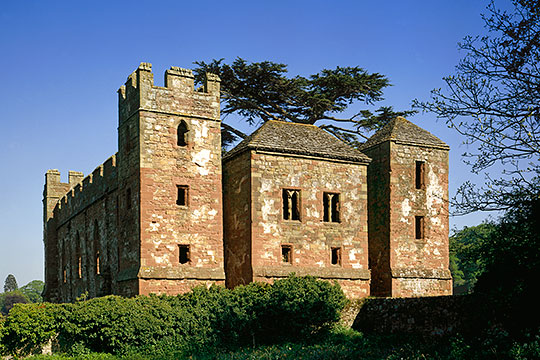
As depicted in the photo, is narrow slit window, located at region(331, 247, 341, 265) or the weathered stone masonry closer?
the weathered stone masonry

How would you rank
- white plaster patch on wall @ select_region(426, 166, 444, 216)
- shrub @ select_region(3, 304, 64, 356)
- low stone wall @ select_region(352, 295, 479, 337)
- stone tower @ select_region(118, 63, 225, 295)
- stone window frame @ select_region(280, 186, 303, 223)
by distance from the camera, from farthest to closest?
white plaster patch on wall @ select_region(426, 166, 444, 216) < stone window frame @ select_region(280, 186, 303, 223) < stone tower @ select_region(118, 63, 225, 295) < shrub @ select_region(3, 304, 64, 356) < low stone wall @ select_region(352, 295, 479, 337)

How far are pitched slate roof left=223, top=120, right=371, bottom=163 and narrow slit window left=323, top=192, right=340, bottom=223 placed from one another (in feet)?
5.52

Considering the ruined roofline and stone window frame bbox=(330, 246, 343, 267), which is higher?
the ruined roofline

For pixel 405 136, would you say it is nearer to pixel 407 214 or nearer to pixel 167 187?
pixel 407 214

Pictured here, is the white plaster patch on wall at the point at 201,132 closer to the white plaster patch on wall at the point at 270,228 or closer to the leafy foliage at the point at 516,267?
the white plaster patch on wall at the point at 270,228

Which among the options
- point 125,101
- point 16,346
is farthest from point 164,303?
point 125,101

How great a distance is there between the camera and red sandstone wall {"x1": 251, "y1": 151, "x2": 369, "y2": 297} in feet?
82.6

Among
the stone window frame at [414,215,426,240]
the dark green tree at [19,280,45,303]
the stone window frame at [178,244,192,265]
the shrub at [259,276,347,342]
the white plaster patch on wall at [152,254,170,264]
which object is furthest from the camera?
the dark green tree at [19,280,45,303]

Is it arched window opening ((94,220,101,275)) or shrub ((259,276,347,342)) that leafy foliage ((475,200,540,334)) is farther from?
arched window opening ((94,220,101,275))

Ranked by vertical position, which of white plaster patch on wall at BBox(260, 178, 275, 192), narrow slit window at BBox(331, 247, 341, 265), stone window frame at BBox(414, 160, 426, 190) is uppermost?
stone window frame at BBox(414, 160, 426, 190)

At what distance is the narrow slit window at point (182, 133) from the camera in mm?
25312

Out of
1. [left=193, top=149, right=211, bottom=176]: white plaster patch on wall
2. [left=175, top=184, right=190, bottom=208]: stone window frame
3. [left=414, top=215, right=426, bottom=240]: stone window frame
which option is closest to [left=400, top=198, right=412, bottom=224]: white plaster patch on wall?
[left=414, top=215, right=426, bottom=240]: stone window frame

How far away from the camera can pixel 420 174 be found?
2978 cm

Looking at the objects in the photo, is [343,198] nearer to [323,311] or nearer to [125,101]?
[323,311]
